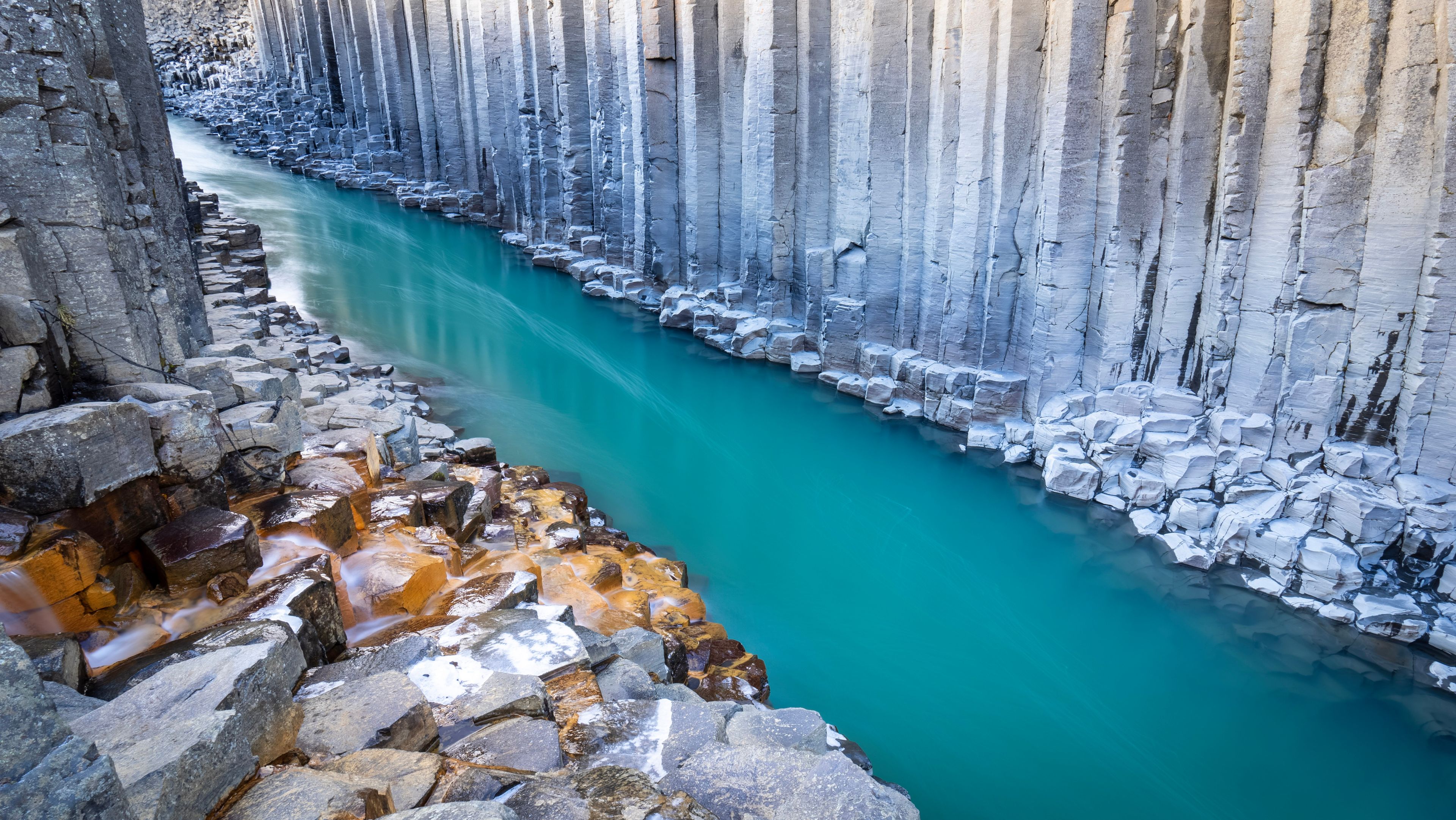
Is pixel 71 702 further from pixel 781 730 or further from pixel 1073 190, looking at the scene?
pixel 1073 190

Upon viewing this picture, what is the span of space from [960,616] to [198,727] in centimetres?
594

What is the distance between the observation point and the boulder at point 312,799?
2570 millimetres

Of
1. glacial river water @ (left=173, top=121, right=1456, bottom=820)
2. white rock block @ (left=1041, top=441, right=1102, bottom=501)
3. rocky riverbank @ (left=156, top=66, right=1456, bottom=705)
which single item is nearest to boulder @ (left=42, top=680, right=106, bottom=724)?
glacial river water @ (left=173, top=121, right=1456, bottom=820)

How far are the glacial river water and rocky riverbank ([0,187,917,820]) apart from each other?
1.16m

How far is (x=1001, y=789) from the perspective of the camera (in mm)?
5531

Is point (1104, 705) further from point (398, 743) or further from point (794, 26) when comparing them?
point (794, 26)

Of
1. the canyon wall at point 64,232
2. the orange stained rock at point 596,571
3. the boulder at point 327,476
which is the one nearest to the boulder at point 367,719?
the canyon wall at point 64,232

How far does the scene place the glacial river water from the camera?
224 inches

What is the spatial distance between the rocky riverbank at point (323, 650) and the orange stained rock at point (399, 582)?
0.7 inches

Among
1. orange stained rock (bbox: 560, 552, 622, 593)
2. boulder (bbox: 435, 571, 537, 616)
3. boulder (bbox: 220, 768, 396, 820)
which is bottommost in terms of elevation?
orange stained rock (bbox: 560, 552, 622, 593)

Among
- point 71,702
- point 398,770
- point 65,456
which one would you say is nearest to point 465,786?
point 398,770

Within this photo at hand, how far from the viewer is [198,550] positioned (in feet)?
14.0

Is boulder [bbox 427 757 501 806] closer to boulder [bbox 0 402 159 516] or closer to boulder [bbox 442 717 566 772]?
boulder [bbox 442 717 566 772]

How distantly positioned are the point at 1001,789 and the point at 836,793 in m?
2.69
